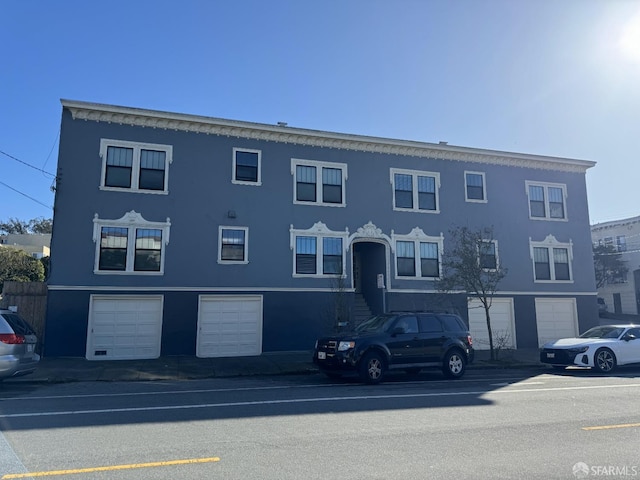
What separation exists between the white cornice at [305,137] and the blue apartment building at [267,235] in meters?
0.06

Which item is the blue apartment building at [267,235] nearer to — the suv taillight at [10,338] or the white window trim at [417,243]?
the white window trim at [417,243]

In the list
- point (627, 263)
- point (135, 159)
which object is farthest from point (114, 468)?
point (627, 263)

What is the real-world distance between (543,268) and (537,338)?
3.20 m

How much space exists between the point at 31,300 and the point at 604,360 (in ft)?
60.3

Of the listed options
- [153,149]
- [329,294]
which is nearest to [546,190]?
[329,294]

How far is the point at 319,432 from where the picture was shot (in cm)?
659

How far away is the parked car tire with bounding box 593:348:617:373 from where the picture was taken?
14.1 meters

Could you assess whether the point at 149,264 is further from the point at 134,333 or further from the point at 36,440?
the point at 36,440

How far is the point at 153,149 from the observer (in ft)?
57.9

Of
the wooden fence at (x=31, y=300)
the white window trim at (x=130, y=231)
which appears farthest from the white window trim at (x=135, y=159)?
the wooden fence at (x=31, y=300)

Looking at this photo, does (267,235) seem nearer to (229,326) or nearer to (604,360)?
(229,326)

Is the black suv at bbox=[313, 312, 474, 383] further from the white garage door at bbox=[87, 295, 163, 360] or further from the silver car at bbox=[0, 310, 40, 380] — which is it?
the white garage door at bbox=[87, 295, 163, 360]

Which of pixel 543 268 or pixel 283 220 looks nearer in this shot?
pixel 283 220

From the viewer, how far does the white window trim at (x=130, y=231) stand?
1666 centimetres
